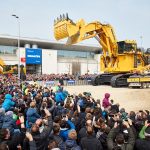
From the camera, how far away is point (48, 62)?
74500 mm

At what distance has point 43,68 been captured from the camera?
73438mm

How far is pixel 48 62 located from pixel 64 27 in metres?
47.9

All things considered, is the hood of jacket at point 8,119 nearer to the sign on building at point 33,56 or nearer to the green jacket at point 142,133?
the green jacket at point 142,133

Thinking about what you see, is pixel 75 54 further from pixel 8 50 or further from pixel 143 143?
pixel 143 143

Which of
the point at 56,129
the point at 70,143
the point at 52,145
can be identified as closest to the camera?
the point at 52,145

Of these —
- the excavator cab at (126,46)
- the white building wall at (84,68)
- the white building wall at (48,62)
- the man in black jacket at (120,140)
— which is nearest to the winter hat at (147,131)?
the man in black jacket at (120,140)

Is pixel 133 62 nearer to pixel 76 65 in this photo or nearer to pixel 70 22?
pixel 70 22

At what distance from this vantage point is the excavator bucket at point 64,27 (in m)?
26.9

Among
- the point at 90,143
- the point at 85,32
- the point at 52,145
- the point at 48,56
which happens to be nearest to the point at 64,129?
the point at 90,143

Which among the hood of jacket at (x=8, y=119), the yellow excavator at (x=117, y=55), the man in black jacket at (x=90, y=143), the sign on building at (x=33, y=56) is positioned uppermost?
the sign on building at (x=33, y=56)

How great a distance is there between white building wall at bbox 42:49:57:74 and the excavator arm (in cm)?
4104

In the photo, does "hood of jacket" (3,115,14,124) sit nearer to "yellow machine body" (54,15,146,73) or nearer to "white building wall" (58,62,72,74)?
"yellow machine body" (54,15,146,73)

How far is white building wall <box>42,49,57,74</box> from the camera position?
73625 mm

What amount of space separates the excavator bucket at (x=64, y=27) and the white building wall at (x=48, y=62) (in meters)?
45.8
